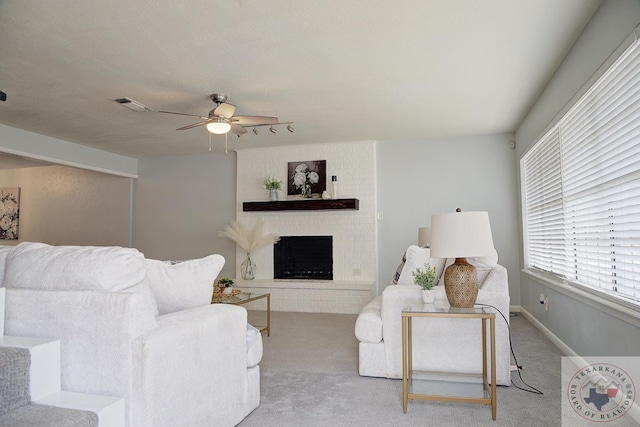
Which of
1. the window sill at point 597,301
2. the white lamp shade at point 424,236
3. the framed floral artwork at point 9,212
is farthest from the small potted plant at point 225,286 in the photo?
the framed floral artwork at point 9,212

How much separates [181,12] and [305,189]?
12.8ft

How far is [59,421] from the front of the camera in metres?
1.34

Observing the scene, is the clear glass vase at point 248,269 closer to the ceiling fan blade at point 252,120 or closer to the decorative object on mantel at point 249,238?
the decorative object on mantel at point 249,238

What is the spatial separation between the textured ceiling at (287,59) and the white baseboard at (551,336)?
235 centimetres

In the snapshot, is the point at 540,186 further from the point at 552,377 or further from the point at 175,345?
the point at 175,345

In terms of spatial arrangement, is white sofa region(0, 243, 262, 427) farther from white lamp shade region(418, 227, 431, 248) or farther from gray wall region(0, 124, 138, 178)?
gray wall region(0, 124, 138, 178)

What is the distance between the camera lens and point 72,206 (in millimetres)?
7672

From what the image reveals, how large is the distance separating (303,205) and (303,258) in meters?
0.87

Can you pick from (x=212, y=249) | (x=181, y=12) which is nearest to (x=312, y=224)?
(x=212, y=249)

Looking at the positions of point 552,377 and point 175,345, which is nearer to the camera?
point 175,345

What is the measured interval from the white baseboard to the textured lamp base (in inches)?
55.0

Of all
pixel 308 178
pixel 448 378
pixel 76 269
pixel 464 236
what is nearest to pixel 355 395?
pixel 448 378

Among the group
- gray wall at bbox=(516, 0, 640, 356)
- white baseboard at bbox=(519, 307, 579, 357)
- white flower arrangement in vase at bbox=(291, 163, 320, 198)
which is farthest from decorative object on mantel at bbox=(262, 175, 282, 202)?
white baseboard at bbox=(519, 307, 579, 357)

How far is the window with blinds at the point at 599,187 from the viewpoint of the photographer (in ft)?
7.50
